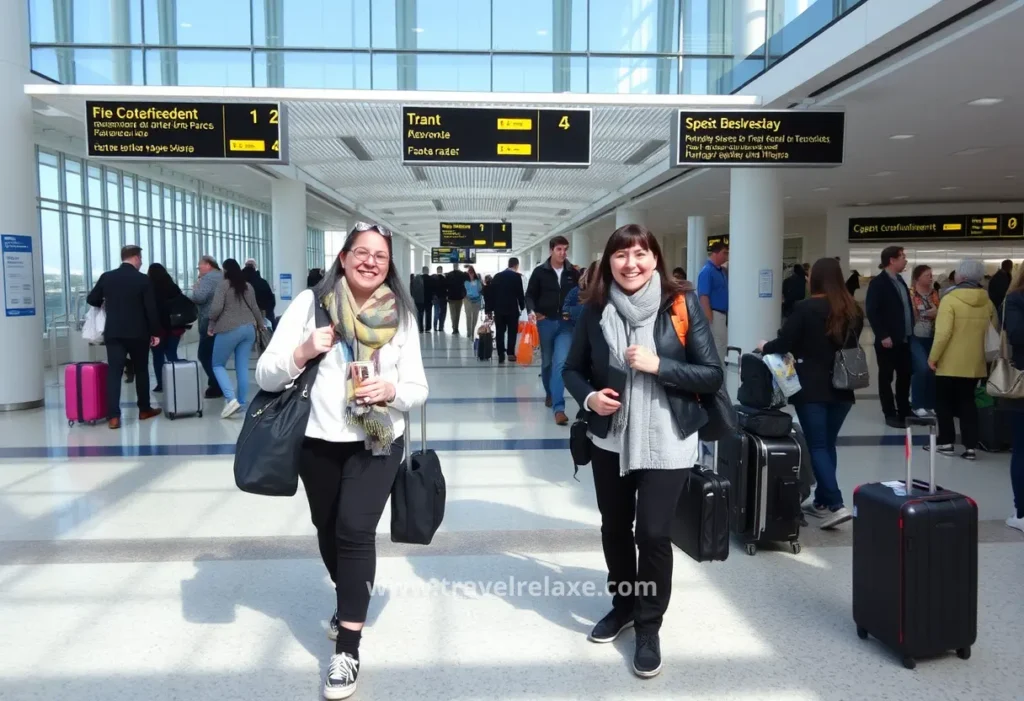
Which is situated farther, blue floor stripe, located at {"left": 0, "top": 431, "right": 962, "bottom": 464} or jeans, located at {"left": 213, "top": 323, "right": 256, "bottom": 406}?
jeans, located at {"left": 213, "top": 323, "right": 256, "bottom": 406}

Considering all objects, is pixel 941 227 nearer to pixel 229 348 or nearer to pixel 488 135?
pixel 488 135

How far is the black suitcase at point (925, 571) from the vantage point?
9.94 feet

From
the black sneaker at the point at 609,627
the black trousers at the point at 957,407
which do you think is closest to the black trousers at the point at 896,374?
the black trousers at the point at 957,407

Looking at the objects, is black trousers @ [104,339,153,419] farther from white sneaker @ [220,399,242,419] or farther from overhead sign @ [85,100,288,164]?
overhead sign @ [85,100,288,164]

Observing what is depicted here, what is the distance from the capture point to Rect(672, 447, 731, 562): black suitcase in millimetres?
3217

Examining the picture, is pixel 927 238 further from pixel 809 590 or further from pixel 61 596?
pixel 61 596

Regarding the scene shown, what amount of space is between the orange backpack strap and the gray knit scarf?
7cm

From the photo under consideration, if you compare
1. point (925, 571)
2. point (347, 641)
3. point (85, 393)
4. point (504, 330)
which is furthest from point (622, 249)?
point (504, 330)

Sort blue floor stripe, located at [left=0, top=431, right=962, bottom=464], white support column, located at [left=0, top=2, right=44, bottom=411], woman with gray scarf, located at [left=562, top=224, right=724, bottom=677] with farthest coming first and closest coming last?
white support column, located at [left=0, top=2, right=44, bottom=411]
blue floor stripe, located at [left=0, top=431, right=962, bottom=464]
woman with gray scarf, located at [left=562, top=224, right=724, bottom=677]

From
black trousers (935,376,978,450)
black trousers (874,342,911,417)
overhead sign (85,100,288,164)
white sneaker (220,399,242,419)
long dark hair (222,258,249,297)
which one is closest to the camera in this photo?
black trousers (935,376,978,450)

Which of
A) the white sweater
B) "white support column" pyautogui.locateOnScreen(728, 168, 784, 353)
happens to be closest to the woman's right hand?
the white sweater

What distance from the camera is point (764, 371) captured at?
14.1 feet

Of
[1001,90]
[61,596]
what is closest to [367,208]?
[1001,90]

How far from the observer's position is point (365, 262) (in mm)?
2912
